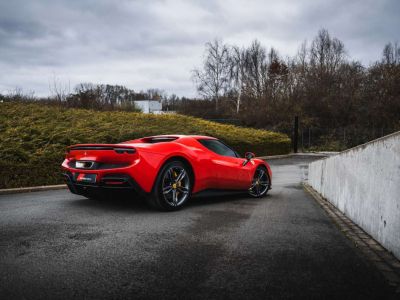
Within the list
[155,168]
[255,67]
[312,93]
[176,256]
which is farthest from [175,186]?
[255,67]

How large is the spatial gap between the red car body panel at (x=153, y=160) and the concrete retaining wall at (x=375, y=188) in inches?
79.5

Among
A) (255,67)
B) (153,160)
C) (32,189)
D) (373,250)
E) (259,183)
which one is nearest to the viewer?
(373,250)

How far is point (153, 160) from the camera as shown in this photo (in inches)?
215

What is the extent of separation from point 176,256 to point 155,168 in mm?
2211

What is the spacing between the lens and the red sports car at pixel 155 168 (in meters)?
5.36

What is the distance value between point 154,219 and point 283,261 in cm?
228

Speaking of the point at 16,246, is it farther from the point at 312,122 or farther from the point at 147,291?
the point at 312,122

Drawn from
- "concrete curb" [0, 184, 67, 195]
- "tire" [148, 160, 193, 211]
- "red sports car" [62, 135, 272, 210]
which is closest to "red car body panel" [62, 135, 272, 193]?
"red sports car" [62, 135, 272, 210]


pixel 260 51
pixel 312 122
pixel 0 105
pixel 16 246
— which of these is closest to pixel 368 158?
pixel 16 246

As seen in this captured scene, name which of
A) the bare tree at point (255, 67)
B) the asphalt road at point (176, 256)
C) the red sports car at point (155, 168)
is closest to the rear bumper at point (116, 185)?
the red sports car at point (155, 168)

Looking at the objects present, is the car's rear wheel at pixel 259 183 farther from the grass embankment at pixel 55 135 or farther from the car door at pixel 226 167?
the grass embankment at pixel 55 135

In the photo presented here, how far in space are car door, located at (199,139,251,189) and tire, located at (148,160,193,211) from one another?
28.5 inches

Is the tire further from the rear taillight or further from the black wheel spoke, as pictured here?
the rear taillight

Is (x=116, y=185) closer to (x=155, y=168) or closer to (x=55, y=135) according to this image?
(x=155, y=168)
